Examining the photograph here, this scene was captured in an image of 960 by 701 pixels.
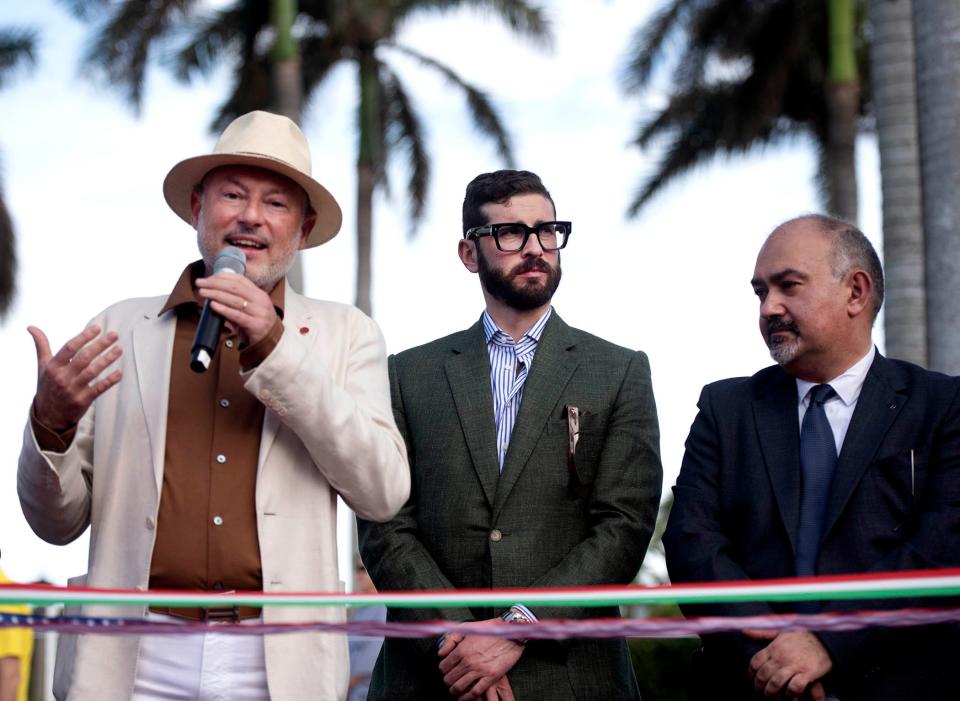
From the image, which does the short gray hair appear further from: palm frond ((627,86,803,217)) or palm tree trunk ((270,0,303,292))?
palm frond ((627,86,803,217))

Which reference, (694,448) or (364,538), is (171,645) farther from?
(694,448)

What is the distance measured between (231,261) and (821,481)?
6.48 feet

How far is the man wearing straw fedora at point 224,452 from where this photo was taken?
11.5 feet

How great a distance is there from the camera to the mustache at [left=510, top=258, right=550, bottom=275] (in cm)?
473

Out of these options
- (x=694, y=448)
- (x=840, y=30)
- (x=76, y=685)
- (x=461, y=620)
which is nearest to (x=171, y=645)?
(x=76, y=685)

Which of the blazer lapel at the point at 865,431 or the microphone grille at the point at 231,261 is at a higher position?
the microphone grille at the point at 231,261

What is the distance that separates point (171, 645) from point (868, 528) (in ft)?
6.89

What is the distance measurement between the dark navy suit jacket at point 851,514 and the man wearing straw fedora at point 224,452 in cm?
114

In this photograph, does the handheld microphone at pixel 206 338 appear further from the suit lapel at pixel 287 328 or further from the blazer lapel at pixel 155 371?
the blazer lapel at pixel 155 371

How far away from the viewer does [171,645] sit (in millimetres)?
3596

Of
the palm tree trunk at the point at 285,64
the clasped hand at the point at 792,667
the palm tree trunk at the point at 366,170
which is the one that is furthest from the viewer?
the palm tree trunk at the point at 366,170

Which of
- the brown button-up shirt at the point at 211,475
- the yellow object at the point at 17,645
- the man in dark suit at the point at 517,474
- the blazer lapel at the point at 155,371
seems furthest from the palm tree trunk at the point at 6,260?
the brown button-up shirt at the point at 211,475

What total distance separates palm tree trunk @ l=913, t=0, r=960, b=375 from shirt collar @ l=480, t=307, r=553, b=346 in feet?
12.4

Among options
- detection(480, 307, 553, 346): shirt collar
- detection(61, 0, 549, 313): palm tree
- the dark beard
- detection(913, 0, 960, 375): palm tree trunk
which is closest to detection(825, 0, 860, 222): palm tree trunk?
detection(61, 0, 549, 313): palm tree
